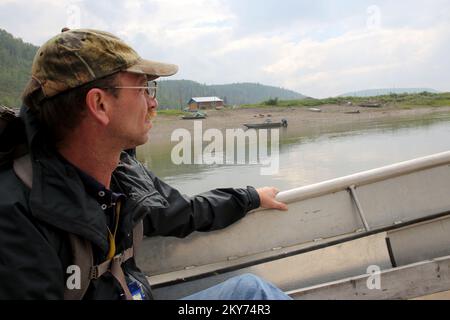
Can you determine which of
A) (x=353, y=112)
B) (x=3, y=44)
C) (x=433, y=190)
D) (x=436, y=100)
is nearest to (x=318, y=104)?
(x=353, y=112)

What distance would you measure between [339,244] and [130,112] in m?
1.49

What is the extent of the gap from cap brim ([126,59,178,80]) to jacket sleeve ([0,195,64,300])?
58 cm

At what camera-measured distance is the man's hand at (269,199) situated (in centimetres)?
228

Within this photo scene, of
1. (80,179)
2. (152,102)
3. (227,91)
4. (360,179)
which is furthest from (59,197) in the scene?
(227,91)

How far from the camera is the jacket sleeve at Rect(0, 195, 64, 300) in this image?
3.65 feet

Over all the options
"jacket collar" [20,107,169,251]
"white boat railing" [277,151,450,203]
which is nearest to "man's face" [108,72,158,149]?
"jacket collar" [20,107,169,251]

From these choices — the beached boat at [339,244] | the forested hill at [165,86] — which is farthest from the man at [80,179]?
the forested hill at [165,86]

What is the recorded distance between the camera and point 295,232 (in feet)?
7.96

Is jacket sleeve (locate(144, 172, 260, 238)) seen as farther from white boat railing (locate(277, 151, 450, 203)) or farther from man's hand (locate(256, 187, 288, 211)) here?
white boat railing (locate(277, 151, 450, 203))

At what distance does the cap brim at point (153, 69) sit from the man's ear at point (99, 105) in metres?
0.12

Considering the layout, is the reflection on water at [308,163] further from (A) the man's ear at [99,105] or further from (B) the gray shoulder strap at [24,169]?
(B) the gray shoulder strap at [24,169]

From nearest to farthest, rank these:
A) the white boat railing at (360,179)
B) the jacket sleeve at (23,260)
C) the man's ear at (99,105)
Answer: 1. the jacket sleeve at (23,260)
2. the man's ear at (99,105)
3. the white boat railing at (360,179)

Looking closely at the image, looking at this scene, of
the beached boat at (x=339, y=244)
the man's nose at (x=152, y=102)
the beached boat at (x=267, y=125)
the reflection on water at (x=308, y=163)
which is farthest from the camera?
the beached boat at (x=267, y=125)
